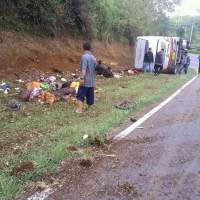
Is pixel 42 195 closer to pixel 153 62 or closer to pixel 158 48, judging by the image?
pixel 153 62

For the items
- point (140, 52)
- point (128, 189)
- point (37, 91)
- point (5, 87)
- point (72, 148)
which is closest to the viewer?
point (128, 189)

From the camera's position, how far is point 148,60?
1138 inches

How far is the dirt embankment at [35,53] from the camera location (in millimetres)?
17156

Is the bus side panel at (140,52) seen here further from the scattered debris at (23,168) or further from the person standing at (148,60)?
the scattered debris at (23,168)

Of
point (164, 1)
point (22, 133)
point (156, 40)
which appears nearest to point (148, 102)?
point (22, 133)

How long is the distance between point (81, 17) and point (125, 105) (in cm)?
1281

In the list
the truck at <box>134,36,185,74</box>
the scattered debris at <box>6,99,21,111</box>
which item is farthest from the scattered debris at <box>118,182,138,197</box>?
the truck at <box>134,36,185,74</box>

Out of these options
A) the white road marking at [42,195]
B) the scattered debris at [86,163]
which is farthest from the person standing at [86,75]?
the white road marking at [42,195]

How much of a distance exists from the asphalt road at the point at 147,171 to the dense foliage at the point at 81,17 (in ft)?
36.7

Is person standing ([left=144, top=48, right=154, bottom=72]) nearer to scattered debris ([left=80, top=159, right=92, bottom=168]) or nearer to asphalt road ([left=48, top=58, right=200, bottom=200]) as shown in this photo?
asphalt road ([left=48, top=58, right=200, bottom=200])

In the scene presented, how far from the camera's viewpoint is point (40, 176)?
623 cm

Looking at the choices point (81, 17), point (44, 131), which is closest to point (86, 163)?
point (44, 131)

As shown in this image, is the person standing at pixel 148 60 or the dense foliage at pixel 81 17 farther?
the person standing at pixel 148 60

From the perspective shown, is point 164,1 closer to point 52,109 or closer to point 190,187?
point 52,109
